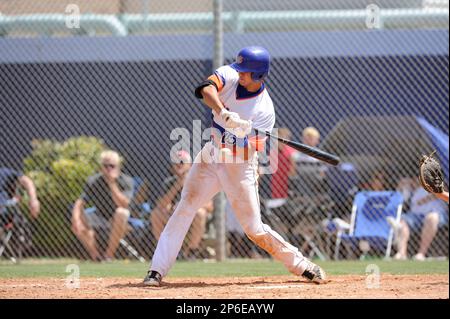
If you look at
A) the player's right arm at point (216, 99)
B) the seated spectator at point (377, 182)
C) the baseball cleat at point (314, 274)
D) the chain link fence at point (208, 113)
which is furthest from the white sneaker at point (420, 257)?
the player's right arm at point (216, 99)

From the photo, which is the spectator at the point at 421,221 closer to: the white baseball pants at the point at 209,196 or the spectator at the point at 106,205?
the spectator at the point at 106,205

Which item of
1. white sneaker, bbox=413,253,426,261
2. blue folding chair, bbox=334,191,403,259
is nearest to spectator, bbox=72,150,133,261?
blue folding chair, bbox=334,191,403,259

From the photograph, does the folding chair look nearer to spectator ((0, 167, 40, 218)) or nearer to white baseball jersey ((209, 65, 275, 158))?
spectator ((0, 167, 40, 218))

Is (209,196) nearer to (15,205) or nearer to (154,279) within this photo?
(154,279)

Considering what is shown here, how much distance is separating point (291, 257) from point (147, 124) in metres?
4.87

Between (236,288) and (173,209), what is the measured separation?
3.69m

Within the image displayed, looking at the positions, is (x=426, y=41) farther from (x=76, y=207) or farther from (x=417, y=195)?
(x=76, y=207)

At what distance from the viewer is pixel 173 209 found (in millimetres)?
9953

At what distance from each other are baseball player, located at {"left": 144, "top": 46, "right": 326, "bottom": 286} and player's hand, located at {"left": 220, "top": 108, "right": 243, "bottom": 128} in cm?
18

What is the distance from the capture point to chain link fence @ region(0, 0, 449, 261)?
1029 centimetres

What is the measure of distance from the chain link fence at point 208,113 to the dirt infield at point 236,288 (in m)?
2.95

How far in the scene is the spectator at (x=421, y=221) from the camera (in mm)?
10000
